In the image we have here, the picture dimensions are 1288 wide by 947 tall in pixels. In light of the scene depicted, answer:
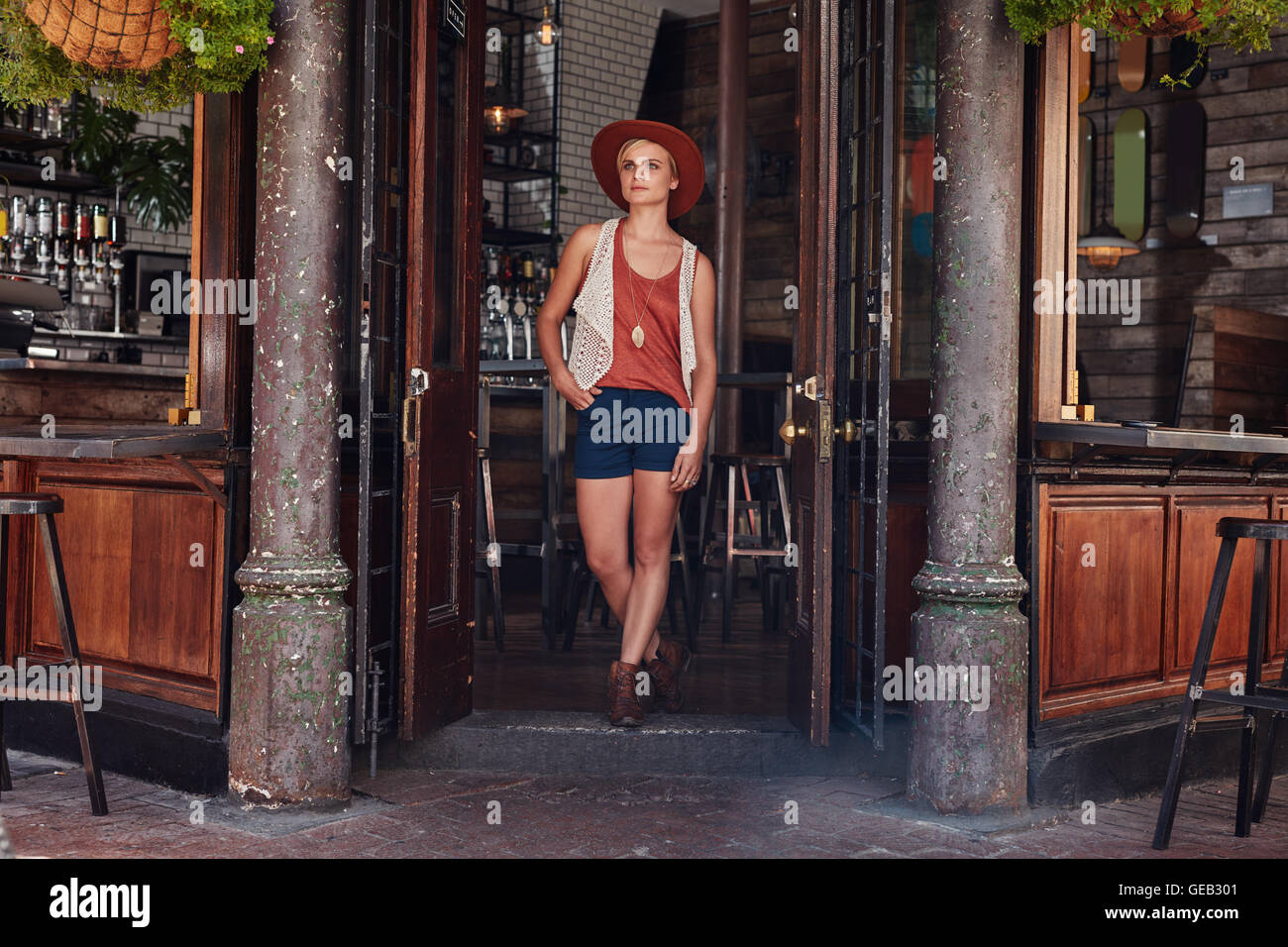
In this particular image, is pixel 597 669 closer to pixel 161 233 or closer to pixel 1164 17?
pixel 1164 17

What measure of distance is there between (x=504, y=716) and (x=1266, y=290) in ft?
19.7

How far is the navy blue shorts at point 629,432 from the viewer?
14.3ft

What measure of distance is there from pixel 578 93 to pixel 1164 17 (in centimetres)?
746

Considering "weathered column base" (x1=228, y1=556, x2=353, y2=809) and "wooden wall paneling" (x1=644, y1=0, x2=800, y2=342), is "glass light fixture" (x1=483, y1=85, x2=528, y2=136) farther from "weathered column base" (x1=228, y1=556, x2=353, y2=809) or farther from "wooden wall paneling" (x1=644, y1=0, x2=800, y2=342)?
"weathered column base" (x1=228, y1=556, x2=353, y2=809)

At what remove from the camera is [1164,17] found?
3.39 metres

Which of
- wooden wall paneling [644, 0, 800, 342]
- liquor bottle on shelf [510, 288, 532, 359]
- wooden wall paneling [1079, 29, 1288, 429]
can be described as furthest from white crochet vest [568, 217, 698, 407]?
wooden wall paneling [644, 0, 800, 342]

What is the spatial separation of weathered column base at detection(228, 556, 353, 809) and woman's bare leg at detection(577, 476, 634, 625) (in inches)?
40.0

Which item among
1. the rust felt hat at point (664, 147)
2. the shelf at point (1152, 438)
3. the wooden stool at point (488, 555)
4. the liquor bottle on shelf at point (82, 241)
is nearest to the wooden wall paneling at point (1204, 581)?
the shelf at point (1152, 438)

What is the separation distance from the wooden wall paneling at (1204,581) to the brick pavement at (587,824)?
0.52 m

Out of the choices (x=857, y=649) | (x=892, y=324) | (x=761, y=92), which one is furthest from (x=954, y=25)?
(x=761, y=92)

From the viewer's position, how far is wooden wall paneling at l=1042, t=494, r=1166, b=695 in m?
3.97

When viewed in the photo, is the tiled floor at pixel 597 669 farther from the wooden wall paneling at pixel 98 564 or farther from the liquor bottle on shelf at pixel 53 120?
the liquor bottle on shelf at pixel 53 120

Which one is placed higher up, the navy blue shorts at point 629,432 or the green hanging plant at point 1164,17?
the green hanging plant at point 1164,17

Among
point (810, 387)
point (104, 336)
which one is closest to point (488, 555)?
point (810, 387)
